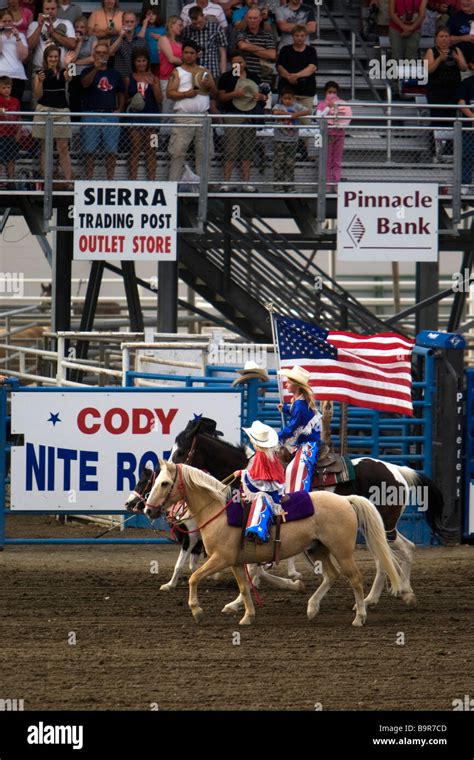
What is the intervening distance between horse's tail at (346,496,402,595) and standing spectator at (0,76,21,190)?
28.1ft

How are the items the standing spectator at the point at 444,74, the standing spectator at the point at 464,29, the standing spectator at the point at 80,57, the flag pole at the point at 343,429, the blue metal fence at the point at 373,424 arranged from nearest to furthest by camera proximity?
1. the flag pole at the point at 343,429
2. the blue metal fence at the point at 373,424
3. the standing spectator at the point at 80,57
4. the standing spectator at the point at 444,74
5. the standing spectator at the point at 464,29

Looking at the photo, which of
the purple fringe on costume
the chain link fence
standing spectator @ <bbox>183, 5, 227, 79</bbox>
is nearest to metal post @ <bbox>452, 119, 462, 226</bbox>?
the chain link fence

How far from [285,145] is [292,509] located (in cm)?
819

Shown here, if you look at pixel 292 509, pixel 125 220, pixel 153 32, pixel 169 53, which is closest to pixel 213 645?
pixel 292 509

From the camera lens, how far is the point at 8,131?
1836 cm

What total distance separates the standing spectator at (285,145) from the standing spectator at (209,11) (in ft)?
5.64

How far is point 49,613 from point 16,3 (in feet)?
34.7

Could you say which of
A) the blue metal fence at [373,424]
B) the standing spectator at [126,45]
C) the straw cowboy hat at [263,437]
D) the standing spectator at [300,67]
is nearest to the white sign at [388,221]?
the standing spectator at [300,67]

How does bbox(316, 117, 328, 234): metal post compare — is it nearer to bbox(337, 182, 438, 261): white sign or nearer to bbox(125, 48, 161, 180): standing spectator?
bbox(337, 182, 438, 261): white sign

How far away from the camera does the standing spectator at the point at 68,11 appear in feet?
65.7

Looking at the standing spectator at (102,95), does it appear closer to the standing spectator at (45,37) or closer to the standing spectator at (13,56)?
the standing spectator at (45,37)

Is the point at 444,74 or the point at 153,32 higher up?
the point at 153,32

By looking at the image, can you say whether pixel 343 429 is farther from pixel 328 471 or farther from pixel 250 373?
pixel 328 471

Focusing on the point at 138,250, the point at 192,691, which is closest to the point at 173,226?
the point at 138,250
